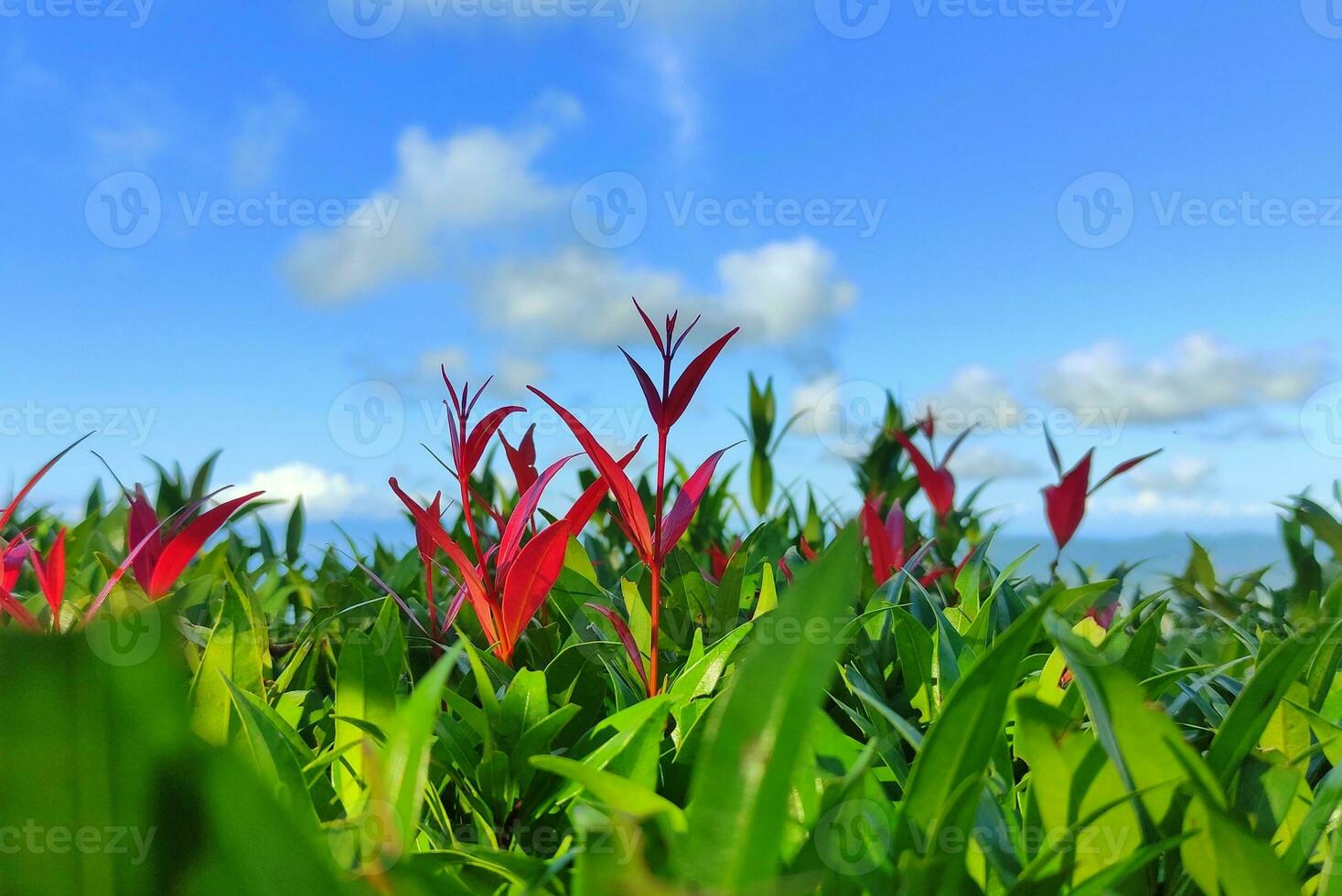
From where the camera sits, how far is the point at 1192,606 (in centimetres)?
212

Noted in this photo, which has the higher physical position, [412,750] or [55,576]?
[55,576]

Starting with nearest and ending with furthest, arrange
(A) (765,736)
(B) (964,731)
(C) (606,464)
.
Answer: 1. (A) (765,736)
2. (B) (964,731)
3. (C) (606,464)

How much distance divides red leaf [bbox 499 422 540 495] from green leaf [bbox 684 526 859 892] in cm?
74

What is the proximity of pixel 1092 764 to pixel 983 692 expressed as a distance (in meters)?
0.15

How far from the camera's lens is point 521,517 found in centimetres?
96

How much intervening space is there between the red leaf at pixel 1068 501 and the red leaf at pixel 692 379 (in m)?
0.97

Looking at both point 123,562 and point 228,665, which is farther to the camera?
point 123,562

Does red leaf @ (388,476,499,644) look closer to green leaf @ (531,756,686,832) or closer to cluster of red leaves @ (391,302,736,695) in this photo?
cluster of red leaves @ (391,302,736,695)

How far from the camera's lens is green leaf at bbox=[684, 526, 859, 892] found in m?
0.42

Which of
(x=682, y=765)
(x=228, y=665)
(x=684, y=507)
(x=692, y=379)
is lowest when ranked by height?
(x=682, y=765)

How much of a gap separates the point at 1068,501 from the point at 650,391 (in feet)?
3.39

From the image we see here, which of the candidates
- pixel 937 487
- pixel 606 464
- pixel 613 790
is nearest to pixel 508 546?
pixel 606 464

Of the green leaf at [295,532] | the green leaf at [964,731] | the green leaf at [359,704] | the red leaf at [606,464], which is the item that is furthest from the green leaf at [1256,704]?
the green leaf at [295,532]

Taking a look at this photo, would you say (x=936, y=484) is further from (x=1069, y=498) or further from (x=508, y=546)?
(x=508, y=546)
